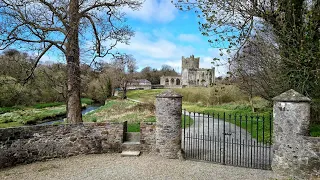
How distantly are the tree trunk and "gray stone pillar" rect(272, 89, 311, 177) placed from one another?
8558mm

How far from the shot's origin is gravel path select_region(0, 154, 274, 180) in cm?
701

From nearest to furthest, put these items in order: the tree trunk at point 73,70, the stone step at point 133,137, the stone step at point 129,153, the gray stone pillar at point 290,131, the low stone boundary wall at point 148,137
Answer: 1. the gray stone pillar at point 290,131
2. the stone step at point 129,153
3. the low stone boundary wall at point 148,137
4. the stone step at point 133,137
5. the tree trunk at point 73,70

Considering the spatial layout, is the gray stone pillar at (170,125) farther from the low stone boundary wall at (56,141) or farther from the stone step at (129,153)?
the low stone boundary wall at (56,141)

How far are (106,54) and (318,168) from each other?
9.59 meters

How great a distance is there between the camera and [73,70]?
36.3ft

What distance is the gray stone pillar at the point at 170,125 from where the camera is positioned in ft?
Result: 29.3

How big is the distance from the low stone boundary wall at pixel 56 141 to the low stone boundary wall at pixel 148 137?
88 centimetres

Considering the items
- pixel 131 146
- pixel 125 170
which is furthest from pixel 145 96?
pixel 125 170

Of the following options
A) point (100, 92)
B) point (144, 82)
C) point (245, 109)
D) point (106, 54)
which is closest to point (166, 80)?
point (144, 82)

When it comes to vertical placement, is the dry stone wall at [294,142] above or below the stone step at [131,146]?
above

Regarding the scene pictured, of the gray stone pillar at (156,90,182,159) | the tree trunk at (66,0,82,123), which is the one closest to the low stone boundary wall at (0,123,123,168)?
the gray stone pillar at (156,90,182,159)

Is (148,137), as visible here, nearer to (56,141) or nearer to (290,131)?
(56,141)

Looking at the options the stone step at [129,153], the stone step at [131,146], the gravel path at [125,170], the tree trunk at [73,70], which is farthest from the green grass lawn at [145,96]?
the gravel path at [125,170]

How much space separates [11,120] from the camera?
22469 mm
